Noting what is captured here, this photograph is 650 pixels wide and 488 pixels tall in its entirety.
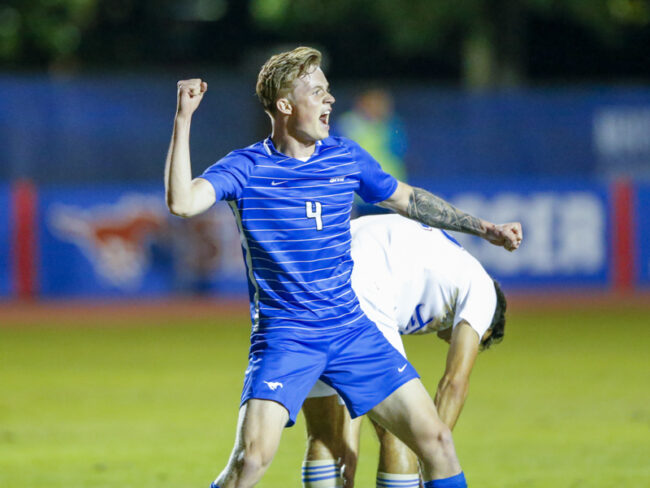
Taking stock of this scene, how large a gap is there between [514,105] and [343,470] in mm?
13262

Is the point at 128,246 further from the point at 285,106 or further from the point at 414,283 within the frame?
the point at 285,106

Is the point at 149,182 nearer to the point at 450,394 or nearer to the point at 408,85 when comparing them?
the point at 408,85

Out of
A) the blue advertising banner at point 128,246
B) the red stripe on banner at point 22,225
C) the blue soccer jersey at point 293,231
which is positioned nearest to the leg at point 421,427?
the blue soccer jersey at point 293,231

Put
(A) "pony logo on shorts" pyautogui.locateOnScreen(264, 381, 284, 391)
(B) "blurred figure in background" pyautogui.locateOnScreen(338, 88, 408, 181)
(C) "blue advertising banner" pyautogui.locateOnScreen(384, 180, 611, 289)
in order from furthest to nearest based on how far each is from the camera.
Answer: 1. (C) "blue advertising banner" pyautogui.locateOnScreen(384, 180, 611, 289)
2. (B) "blurred figure in background" pyautogui.locateOnScreen(338, 88, 408, 181)
3. (A) "pony logo on shorts" pyautogui.locateOnScreen(264, 381, 284, 391)

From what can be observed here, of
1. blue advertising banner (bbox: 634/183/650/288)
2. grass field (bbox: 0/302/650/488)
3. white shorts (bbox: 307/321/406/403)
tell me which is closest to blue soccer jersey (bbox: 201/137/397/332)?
white shorts (bbox: 307/321/406/403)

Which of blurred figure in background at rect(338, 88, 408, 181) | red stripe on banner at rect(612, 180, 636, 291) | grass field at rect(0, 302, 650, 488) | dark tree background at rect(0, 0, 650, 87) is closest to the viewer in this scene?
grass field at rect(0, 302, 650, 488)

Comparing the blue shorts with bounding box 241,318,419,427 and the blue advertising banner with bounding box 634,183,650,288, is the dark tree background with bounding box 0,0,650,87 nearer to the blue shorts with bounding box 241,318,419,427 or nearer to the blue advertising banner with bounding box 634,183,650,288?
the blue advertising banner with bounding box 634,183,650,288

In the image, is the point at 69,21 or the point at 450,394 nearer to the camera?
the point at 450,394

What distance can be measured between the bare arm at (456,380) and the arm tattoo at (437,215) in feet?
1.77

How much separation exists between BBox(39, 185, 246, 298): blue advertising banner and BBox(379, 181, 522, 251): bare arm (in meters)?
10.8

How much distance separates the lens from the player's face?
17.7 ft

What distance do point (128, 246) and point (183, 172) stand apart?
12.1 metres

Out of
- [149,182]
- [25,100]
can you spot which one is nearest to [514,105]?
[149,182]

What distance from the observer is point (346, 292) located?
557cm
